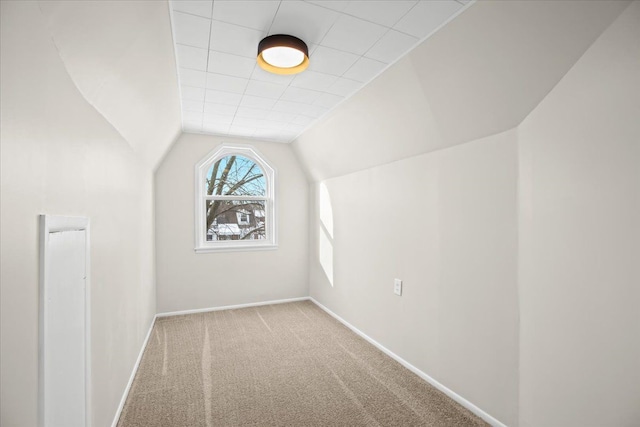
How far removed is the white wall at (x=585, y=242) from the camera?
1269 millimetres

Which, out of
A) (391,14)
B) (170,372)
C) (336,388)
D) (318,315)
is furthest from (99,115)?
(318,315)

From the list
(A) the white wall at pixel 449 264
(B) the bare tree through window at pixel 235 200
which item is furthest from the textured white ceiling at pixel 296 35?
(B) the bare tree through window at pixel 235 200

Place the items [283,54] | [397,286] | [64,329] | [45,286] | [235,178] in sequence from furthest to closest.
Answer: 1. [235,178]
2. [397,286]
3. [283,54]
4. [64,329]
5. [45,286]

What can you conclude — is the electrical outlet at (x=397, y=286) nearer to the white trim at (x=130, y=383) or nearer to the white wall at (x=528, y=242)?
the white wall at (x=528, y=242)

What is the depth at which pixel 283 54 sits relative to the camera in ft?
6.32

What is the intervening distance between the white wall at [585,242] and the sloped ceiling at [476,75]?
10 cm

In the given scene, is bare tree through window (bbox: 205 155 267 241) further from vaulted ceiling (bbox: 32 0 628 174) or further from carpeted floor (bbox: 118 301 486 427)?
vaulted ceiling (bbox: 32 0 628 174)

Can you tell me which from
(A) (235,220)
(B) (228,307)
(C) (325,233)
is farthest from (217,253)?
(C) (325,233)

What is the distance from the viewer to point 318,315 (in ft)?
13.0

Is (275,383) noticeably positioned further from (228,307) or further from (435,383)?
(228,307)

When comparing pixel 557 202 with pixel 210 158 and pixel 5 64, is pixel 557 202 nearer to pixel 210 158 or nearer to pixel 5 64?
pixel 5 64

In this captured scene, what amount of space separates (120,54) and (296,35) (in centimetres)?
92

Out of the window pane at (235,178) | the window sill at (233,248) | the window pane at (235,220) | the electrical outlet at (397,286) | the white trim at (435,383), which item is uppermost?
the window pane at (235,178)

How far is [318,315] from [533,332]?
104 inches
